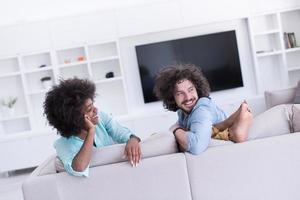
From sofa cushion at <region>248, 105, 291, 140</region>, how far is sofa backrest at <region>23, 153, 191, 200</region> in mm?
407

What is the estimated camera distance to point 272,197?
1.82 m

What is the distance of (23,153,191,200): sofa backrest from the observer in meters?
1.81

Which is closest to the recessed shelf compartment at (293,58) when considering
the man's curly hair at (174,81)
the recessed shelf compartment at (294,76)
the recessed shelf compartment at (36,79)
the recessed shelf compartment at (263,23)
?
the recessed shelf compartment at (294,76)

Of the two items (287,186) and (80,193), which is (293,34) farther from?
(80,193)

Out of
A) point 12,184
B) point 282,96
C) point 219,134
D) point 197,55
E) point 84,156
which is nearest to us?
point 84,156

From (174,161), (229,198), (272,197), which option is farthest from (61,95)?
(272,197)

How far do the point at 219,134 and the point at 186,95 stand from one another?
277mm

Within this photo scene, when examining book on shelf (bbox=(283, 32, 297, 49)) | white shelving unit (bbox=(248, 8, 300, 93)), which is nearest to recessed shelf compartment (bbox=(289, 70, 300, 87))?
white shelving unit (bbox=(248, 8, 300, 93))

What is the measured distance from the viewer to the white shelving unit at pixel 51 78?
17.3 feet

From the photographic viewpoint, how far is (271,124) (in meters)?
1.92

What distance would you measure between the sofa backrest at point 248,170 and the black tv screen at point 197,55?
11.6ft

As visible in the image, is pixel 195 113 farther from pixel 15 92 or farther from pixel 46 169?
pixel 15 92

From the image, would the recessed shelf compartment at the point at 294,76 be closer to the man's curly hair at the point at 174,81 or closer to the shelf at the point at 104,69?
the shelf at the point at 104,69

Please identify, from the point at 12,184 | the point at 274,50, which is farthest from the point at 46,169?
the point at 274,50
